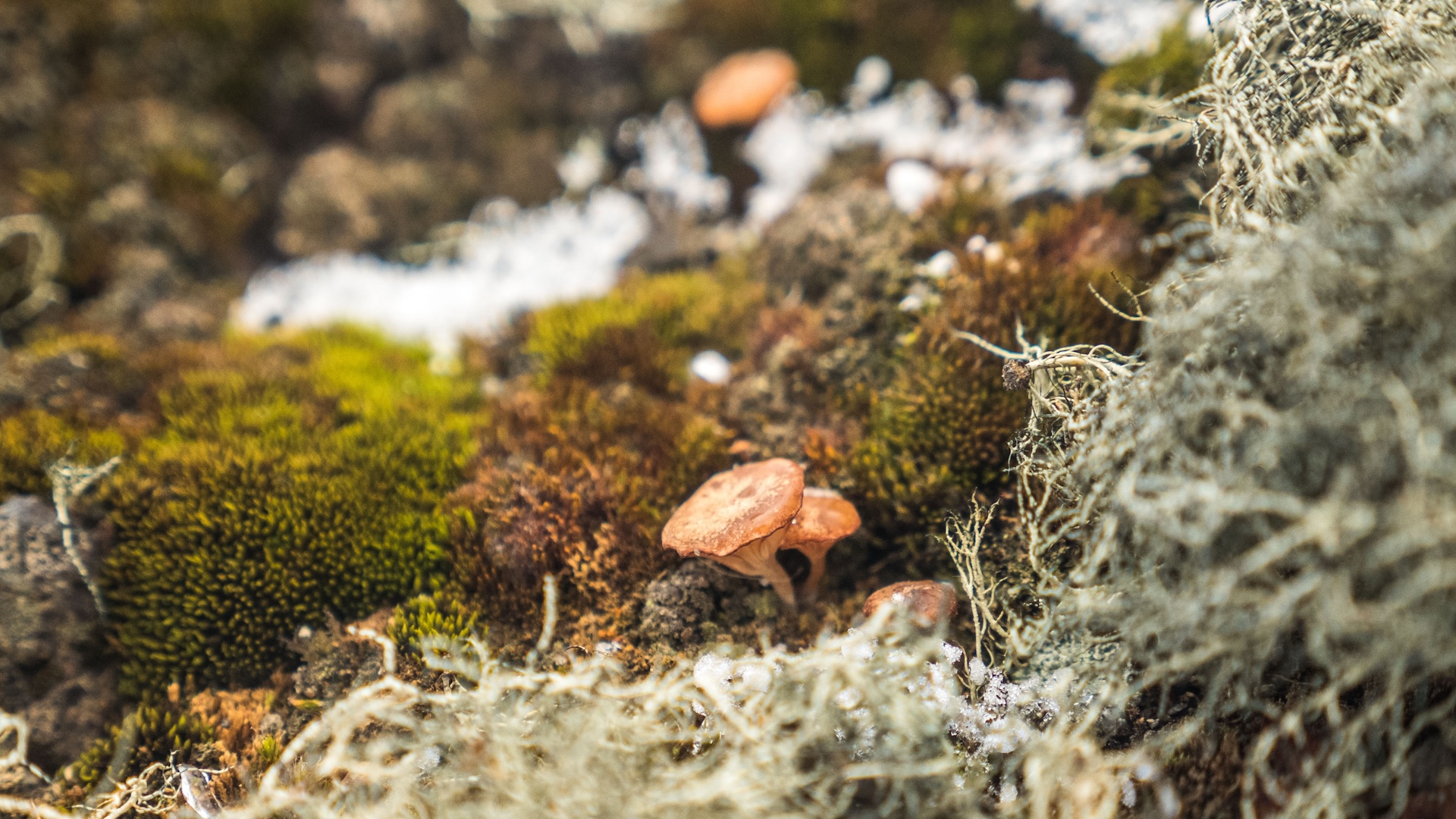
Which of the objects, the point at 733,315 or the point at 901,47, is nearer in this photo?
the point at 733,315

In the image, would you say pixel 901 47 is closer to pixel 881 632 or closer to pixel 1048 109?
pixel 1048 109

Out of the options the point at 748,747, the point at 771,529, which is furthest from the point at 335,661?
the point at 771,529

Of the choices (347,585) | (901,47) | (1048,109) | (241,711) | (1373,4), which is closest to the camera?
(1373,4)

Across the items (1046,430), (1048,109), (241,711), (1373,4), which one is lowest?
(241,711)

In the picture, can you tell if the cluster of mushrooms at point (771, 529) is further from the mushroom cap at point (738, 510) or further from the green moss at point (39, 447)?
the green moss at point (39, 447)

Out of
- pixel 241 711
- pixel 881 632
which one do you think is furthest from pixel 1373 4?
pixel 241 711

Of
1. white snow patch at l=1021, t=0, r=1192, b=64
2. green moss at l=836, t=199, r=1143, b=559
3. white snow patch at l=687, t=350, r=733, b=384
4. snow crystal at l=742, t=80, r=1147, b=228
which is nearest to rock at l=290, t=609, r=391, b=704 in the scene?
white snow patch at l=687, t=350, r=733, b=384
